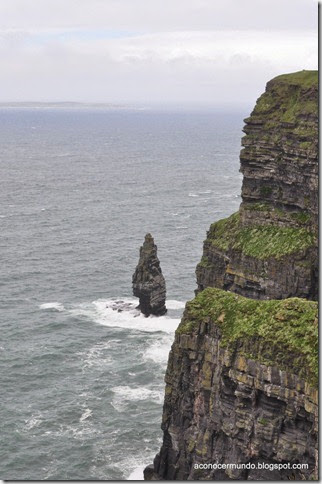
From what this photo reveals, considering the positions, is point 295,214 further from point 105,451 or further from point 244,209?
point 105,451

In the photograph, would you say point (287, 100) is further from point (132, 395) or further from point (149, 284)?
point (132, 395)

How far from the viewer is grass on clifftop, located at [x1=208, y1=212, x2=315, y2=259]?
104688 millimetres

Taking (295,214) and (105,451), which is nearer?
(105,451)

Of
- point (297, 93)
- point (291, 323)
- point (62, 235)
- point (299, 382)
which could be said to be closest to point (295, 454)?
point (299, 382)

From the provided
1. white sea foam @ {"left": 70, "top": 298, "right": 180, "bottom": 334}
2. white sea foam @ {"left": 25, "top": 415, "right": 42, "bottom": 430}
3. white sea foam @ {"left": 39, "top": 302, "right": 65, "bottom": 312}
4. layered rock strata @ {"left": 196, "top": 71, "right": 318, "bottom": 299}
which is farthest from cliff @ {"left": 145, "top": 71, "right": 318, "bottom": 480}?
white sea foam @ {"left": 39, "top": 302, "right": 65, "bottom": 312}

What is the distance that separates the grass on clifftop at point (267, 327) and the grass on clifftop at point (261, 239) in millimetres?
35319

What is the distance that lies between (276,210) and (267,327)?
4940cm

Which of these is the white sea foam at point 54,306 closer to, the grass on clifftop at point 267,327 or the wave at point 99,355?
the wave at point 99,355

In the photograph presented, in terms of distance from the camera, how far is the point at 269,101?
118m

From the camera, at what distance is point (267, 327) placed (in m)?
64.3

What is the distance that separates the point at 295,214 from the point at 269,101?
18339mm

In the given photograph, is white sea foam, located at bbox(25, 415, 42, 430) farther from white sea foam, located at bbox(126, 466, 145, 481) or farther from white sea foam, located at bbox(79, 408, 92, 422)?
white sea foam, located at bbox(126, 466, 145, 481)

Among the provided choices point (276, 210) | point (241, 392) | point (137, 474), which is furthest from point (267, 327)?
point (276, 210)

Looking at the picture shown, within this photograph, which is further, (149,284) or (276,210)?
(149,284)
